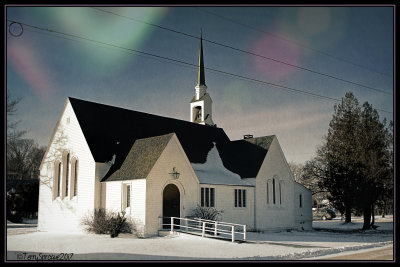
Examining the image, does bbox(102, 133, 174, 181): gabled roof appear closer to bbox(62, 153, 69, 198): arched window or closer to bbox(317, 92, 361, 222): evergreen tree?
bbox(62, 153, 69, 198): arched window

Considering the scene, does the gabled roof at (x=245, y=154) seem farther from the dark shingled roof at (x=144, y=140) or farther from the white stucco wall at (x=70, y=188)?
Answer: the white stucco wall at (x=70, y=188)

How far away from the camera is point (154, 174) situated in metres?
25.5

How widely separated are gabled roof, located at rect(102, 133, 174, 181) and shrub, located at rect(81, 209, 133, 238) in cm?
240

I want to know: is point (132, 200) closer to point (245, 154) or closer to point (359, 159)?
point (245, 154)

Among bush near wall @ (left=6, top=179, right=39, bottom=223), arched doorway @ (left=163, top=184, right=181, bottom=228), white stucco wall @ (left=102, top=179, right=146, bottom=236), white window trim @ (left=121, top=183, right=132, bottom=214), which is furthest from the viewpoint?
bush near wall @ (left=6, top=179, right=39, bottom=223)

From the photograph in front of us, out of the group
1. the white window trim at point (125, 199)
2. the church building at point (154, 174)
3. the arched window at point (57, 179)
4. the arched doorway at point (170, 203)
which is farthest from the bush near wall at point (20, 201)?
the arched doorway at point (170, 203)

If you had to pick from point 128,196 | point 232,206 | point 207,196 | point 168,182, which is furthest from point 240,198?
point 128,196

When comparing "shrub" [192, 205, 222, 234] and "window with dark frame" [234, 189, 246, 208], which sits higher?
"window with dark frame" [234, 189, 246, 208]

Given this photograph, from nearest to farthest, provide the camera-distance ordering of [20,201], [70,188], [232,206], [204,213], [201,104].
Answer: [204,213] → [70,188] → [232,206] → [20,201] → [201,104]

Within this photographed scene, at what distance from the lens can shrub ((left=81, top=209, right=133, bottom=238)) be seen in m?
24.8

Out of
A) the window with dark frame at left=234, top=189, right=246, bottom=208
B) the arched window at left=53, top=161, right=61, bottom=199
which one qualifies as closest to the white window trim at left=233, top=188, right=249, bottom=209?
the window with dark frame at left=234, top=189, right=246, bottom=208

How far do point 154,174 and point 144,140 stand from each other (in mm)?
4145

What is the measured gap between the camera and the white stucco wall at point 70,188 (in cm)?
2839

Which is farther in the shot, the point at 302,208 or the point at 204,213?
the point at 302,208
